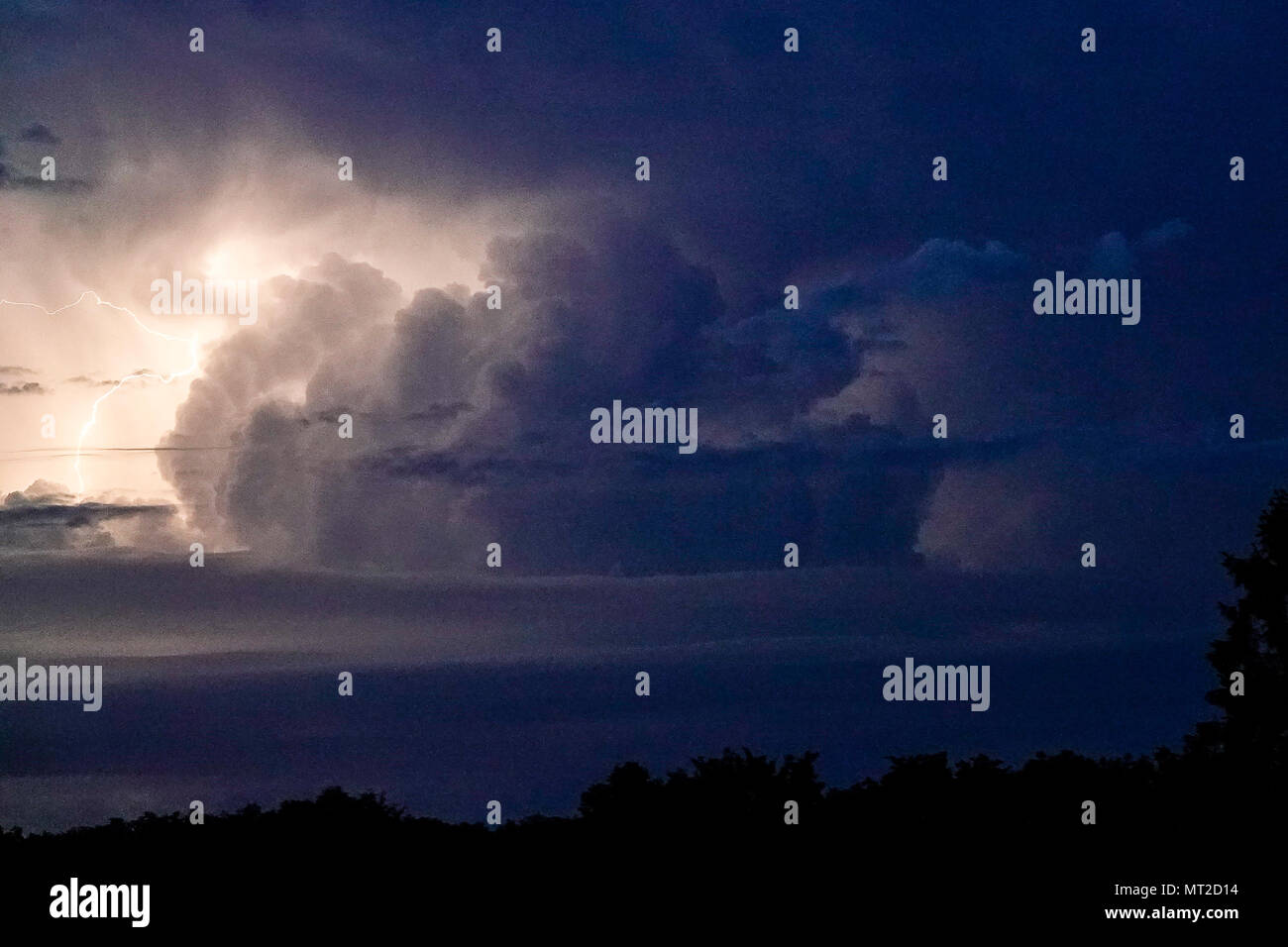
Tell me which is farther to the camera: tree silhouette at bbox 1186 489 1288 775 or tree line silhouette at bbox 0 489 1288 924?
tree silhouette at bbox 1186 489 1288 775

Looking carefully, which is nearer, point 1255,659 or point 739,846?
point 739,846

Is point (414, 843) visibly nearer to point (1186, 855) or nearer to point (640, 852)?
point (640, 852)

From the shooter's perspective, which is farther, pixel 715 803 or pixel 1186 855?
pixel 715 803

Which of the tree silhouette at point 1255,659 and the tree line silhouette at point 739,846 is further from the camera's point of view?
the tree silhouette at point 1255,659

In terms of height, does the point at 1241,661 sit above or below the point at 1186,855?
above
